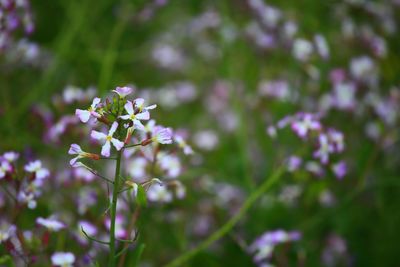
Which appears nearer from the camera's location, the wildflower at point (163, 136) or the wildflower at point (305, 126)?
the wildflower at point (163, 136)

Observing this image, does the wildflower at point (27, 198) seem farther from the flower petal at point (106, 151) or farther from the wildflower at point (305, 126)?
the wildflower at point (305, 126)

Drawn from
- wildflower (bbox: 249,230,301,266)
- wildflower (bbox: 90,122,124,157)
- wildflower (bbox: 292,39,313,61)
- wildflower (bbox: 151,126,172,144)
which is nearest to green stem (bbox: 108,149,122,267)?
wildflower (bbox: 90,122,124,157)

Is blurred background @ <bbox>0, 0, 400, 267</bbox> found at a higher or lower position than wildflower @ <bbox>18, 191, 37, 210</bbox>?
higher

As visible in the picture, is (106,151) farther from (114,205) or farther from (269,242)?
(269,242)

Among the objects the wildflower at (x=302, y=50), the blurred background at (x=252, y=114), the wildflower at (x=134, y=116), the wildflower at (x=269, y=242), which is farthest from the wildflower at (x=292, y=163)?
the wildflower at (x=134, y=116)

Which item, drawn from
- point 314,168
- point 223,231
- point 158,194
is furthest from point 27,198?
point 314,168

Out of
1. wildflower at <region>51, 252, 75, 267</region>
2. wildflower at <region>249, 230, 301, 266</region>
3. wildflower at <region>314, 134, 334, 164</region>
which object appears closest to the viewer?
wildflower at <region>51, 252, 75, 267</region>

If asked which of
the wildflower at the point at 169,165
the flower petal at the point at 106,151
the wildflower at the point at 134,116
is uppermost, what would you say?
the wildflower at the point at 169,165

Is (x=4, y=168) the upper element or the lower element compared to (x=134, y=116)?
upper

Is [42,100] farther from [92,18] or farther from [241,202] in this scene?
[241,202]

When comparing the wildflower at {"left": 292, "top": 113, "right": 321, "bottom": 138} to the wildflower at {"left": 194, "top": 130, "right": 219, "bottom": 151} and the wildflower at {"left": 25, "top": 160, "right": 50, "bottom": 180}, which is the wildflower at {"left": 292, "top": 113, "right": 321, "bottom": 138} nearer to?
the wildflower at {"left": 25, "top": 160, "right": 50, "bottom": 180}
